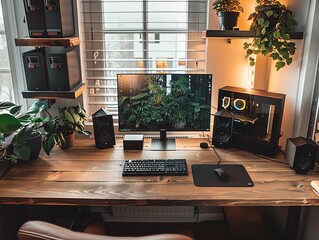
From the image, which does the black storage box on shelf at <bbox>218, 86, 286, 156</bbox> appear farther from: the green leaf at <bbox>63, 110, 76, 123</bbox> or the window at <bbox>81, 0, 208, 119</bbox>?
the green leaf at <bbox>63, 110, 76, 123</bbox>

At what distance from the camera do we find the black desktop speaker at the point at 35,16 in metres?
1.61

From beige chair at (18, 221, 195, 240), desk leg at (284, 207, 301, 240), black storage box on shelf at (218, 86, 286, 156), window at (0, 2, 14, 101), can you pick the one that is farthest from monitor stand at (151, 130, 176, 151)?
window at (0, 2, 14, 101)

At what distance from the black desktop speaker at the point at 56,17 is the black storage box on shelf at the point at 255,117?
1.00 m

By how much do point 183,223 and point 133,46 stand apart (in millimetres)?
1374

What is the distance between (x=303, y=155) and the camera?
59.2 inches

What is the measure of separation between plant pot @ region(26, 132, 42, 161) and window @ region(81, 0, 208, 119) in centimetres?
54

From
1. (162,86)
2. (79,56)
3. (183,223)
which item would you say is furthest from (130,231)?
(79,56)

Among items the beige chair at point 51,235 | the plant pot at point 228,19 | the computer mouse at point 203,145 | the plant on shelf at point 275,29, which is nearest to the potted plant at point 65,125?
the computer mouse at point 203,145

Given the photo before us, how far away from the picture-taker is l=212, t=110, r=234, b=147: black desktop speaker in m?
1.81

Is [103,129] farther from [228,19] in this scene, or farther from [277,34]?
[277,34]

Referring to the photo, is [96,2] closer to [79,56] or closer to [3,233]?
[79,56]

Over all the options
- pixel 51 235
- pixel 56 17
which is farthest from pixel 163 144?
pixel 51 235

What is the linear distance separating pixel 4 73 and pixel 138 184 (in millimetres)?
1288

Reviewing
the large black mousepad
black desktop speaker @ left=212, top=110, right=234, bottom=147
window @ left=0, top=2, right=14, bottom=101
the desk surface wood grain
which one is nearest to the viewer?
the desk surface wood grain
